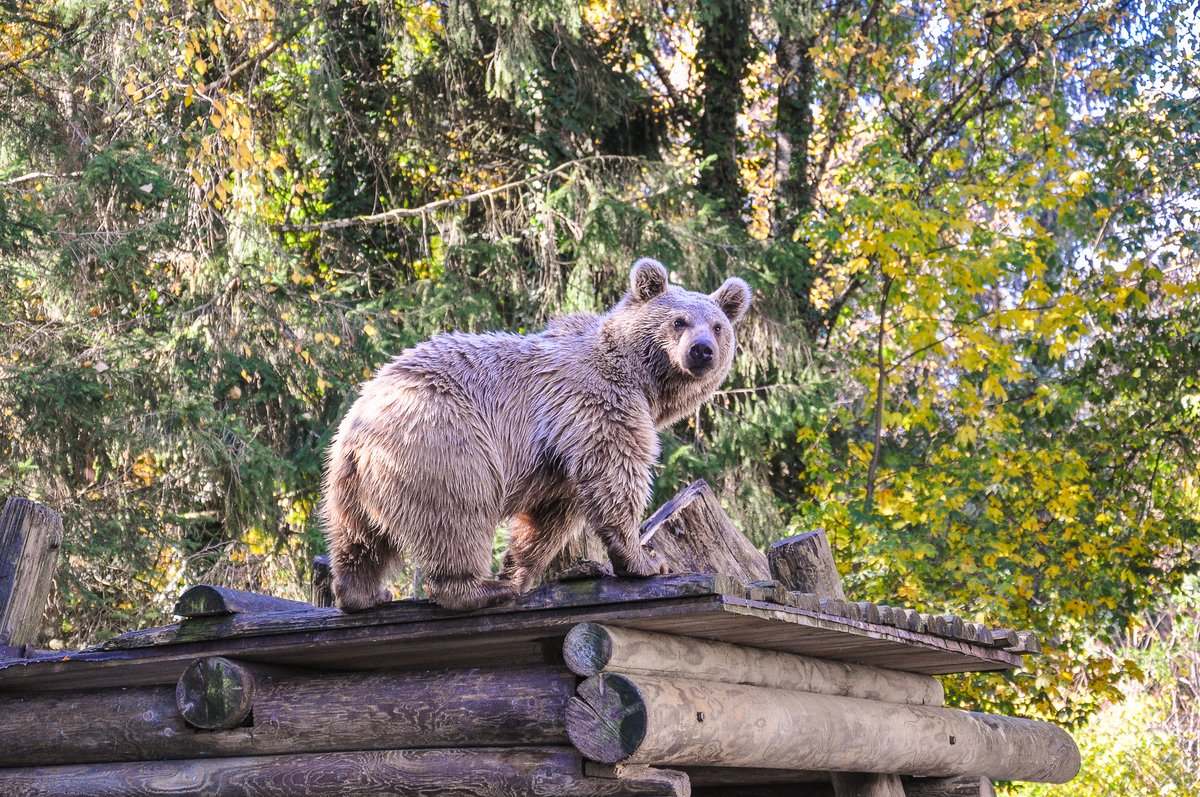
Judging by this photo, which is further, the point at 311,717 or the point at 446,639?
the point at 311,717

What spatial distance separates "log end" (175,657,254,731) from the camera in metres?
4.72

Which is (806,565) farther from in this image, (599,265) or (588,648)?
(599,265)

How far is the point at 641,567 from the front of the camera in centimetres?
398

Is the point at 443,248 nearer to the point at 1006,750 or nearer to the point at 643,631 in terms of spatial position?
the point at 1006,750

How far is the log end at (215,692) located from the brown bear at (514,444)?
0.59 metres

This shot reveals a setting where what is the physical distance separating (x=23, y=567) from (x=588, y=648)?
3.19 meters

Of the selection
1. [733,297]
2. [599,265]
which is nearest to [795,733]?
[733,297]

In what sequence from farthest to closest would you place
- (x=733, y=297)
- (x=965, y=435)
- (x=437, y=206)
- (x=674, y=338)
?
(x=437, y=206)
(x=965, y=435)
(x=733, y=297)
(x=674, y=338)

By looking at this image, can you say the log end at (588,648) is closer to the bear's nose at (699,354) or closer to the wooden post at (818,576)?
the bear's nose at (699,354)

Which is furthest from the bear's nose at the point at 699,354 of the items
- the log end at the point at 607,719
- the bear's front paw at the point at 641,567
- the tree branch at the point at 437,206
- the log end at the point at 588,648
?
the tree branch at the point at 437,206

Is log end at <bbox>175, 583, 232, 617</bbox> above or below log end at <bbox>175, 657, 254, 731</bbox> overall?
above

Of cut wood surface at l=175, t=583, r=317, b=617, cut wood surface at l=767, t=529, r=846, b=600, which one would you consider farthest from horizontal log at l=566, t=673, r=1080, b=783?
cut wood surface at l=175, t=583, r=317, b=617

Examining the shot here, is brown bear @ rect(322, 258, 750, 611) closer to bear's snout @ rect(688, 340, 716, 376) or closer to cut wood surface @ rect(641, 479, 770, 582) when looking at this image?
bear's snout @ rect(688, 340, 716, 376)

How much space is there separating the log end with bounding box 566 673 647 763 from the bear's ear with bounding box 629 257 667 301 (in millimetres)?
1546
